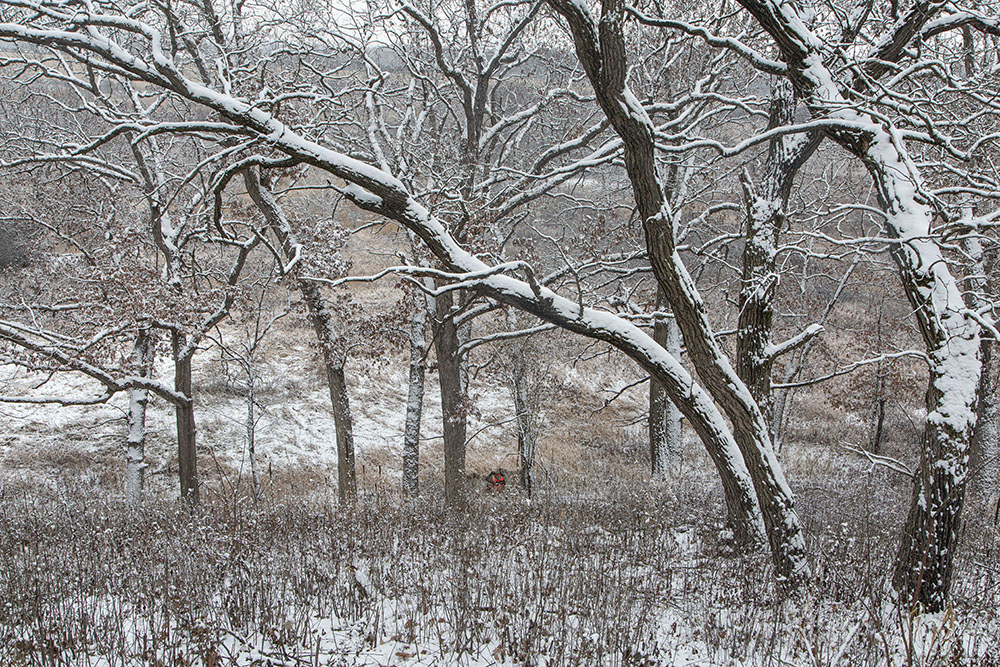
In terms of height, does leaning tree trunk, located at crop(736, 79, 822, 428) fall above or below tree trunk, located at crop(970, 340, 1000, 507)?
above

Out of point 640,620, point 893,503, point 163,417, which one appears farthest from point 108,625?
point 163,417

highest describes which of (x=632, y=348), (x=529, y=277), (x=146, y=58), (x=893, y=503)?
(x=146, y=58)

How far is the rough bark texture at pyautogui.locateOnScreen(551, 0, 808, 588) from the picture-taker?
5.22m

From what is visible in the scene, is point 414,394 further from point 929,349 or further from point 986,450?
point 986,450

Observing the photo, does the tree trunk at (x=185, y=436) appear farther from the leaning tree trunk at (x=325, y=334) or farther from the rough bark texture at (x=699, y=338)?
the rough bark texture at (x=699, y=338)

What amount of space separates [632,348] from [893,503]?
A: 30.0 ft

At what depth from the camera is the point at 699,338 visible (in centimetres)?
565

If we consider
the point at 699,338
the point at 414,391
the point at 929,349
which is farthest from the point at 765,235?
the point at 414,391

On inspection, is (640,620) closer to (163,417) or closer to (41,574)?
(41,574)

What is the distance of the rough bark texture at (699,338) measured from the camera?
5.22 metres

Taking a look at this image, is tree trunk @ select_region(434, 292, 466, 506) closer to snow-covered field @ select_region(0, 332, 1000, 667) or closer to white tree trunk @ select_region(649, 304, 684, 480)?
snow-covered field @ select_region(0, 332, 1000, 667)

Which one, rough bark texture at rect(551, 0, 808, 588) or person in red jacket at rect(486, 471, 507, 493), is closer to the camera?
rough bark texture at rect(551, 0, 808, 588)

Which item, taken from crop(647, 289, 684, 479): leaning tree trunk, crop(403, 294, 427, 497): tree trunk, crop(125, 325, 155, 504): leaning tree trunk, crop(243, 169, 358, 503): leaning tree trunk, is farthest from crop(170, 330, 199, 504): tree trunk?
crop(647, 289, 684, 479): leaning tree trunk

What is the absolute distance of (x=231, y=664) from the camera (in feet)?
12.5
